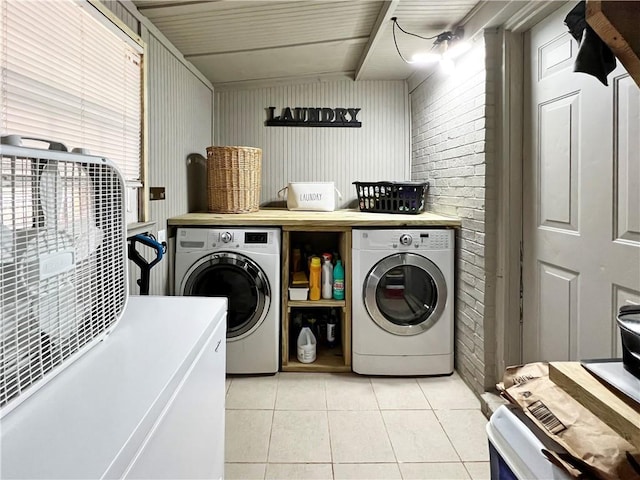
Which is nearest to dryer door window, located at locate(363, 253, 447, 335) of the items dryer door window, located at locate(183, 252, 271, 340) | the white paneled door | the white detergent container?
the white detergent container

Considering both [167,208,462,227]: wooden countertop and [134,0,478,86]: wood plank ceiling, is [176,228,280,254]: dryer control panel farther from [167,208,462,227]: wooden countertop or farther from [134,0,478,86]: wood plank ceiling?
[134,0,478,86]: wood plank ceiling

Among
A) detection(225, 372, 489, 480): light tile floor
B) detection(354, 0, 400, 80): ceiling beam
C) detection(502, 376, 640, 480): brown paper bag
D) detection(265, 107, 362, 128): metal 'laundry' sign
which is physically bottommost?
detection(225, 372, 489, 480): light tile floor

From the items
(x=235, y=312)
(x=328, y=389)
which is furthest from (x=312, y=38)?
(x=328, y=389)

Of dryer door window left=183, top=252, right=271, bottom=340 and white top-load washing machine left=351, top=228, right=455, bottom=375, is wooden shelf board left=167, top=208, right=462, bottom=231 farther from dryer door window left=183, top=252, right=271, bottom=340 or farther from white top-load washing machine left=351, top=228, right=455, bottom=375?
dryer door window left=183, top=252, right=271, bottom=340

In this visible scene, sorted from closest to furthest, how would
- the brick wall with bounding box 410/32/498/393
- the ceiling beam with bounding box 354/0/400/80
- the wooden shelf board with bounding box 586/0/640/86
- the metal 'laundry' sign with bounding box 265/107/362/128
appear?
1. the wooden shelf board with bounding box 586/0/640/86
2. the ceiling beam with bounding box 354/0/400/80
3. the brick wall with bounding box 410/32/498/393
4. the metal 'laundry' sign with bounding box 265/107/362/128

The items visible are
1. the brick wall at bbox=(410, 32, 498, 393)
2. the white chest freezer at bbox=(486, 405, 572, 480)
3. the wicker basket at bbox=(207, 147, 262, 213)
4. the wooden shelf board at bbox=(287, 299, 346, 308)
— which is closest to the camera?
the white chest freezer at bbox=(486, 405, 572, 480)

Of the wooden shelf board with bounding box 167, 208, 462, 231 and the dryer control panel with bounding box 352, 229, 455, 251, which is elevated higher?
the wooden shelf board with bounding box 167, 208, 462, 231

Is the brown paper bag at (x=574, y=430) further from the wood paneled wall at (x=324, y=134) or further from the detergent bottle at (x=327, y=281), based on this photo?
the wood paneled wall at (x=324, y=134)

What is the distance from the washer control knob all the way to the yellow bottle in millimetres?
591

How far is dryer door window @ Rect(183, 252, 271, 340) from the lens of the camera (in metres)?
2.56

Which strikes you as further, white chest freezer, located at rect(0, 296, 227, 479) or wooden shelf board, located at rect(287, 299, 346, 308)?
wooden shelf board, located at rect(287, 299, 346, 308)

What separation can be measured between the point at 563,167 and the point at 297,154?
2.28m

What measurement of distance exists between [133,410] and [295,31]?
92.3 inches

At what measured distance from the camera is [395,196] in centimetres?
296
